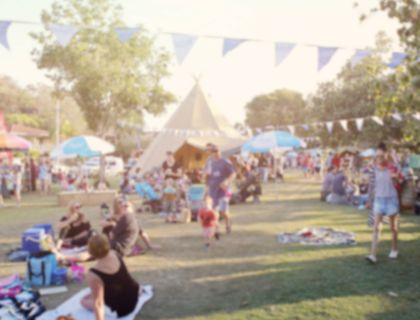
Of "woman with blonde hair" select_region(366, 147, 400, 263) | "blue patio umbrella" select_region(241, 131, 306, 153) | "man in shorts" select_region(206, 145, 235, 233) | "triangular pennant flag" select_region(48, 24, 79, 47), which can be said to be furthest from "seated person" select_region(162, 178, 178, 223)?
"blue patio umbrella" select_region(241, 131, 306, 153)

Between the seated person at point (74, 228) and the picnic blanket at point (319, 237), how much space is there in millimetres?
3853

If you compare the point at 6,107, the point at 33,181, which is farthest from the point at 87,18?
the point at 6,107

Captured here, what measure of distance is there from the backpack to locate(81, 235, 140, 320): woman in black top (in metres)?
1.48

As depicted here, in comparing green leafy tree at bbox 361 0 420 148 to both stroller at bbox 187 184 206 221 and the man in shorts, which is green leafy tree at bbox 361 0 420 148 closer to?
the man in shorts

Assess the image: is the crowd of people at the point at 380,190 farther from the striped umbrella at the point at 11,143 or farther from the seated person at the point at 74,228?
the striped umbrella at the point at 11,143

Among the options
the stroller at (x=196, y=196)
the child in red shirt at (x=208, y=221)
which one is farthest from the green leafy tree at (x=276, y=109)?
the child in red shirt at (x=208, y=221)

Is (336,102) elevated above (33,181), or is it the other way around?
(336,102)

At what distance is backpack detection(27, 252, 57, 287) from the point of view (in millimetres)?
6422

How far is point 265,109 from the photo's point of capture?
70.6 metres

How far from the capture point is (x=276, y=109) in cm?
6962

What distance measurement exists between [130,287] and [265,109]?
66.9 m

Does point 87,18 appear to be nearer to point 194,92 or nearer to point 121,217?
point 194,92

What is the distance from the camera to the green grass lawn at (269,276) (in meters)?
5.10

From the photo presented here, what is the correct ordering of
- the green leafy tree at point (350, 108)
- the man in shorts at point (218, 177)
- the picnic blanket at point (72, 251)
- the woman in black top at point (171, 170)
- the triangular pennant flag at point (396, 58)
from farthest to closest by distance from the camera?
the green leafy tree at point (350, 108) → the woman in black top at point (171, 170) → the triangular pennant flag at point (396, 58) → the man in shorts at point (218, 177) → the picnic blanket at point (72, 251)
